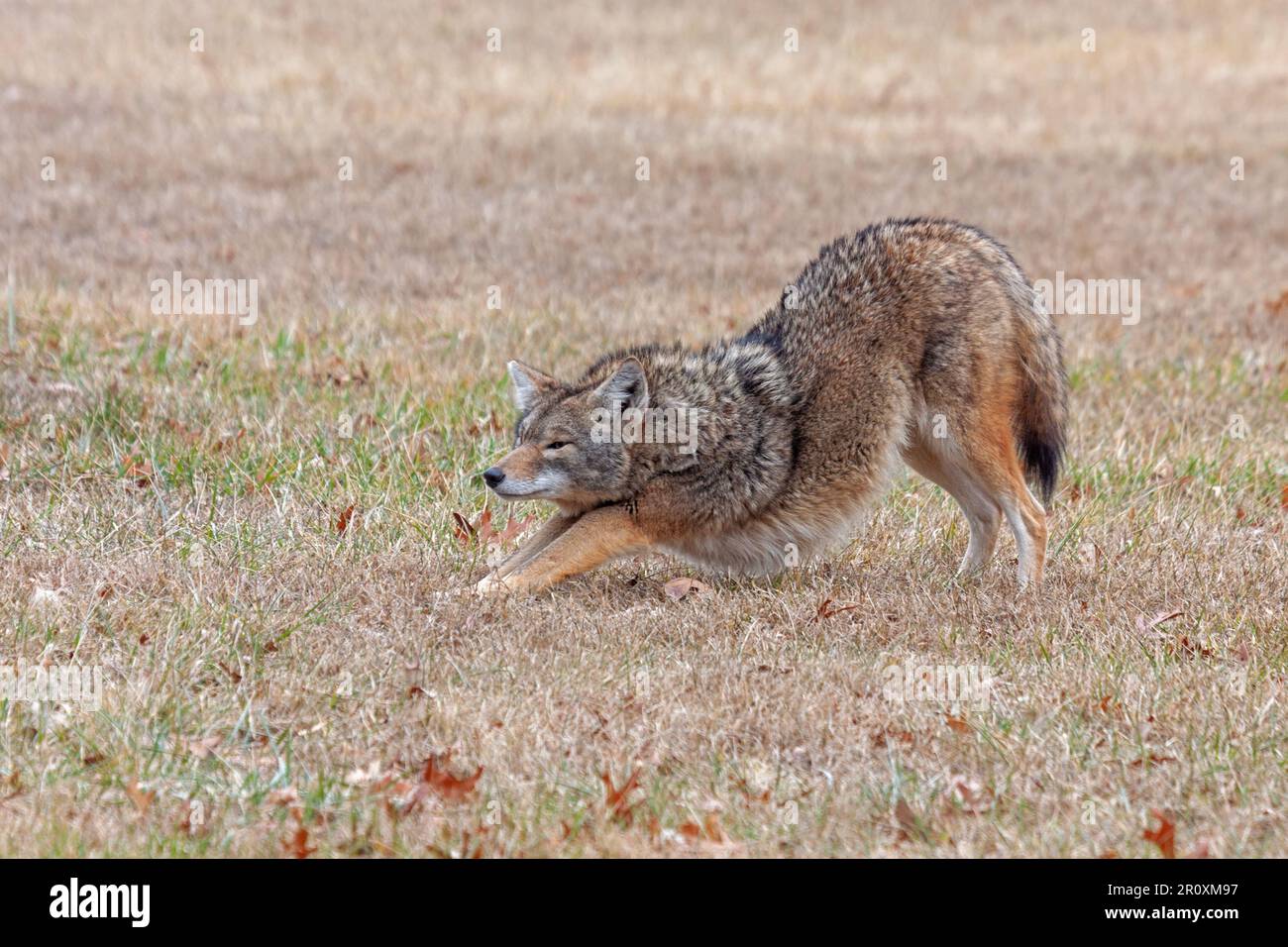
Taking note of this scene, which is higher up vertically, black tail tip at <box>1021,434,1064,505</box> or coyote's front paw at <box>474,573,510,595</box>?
black tail tip at <box>1021,434,1064,505</box>

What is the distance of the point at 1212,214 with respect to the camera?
Answer: 18.2 meters

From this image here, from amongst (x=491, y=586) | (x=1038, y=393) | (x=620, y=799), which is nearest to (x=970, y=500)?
(x=1038, y=393)

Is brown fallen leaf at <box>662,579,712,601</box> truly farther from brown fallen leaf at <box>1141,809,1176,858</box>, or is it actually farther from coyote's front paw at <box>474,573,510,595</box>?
brown fallen leaf at <box>1141,809,1176,858</box>

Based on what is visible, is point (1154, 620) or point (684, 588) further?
point (684, 588)

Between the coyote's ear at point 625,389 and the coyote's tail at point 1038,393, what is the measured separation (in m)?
1.84

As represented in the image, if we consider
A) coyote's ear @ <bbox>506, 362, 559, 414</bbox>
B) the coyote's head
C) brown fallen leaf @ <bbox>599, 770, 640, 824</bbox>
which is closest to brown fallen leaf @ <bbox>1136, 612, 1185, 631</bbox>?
the coyote's head

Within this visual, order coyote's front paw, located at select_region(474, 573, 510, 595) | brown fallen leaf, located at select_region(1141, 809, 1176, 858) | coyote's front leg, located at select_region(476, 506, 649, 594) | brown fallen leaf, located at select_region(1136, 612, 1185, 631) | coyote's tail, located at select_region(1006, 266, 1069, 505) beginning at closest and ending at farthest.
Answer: brown fallen leaf, located at select_region(1141, 809, 1176, 858)
brown fallen leaf, located at select_region(1136, 612, 1185, 631)
coyote's front paw, located at select_region(474, 573, 510, 595)
coyote's front leg, located at select_region(476, 506, 649, 594)
coyote's tail, located at select_region(1006, 266, 1069, 505)

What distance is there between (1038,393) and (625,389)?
2.04 m

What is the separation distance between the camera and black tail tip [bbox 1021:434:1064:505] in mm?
7230

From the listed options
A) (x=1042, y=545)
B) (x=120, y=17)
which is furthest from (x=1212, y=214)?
(x=120, y=17)

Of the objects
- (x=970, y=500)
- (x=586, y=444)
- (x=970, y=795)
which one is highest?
(x=586, y=444)

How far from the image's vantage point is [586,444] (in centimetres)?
671

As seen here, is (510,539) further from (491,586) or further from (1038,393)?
(1038,393)
